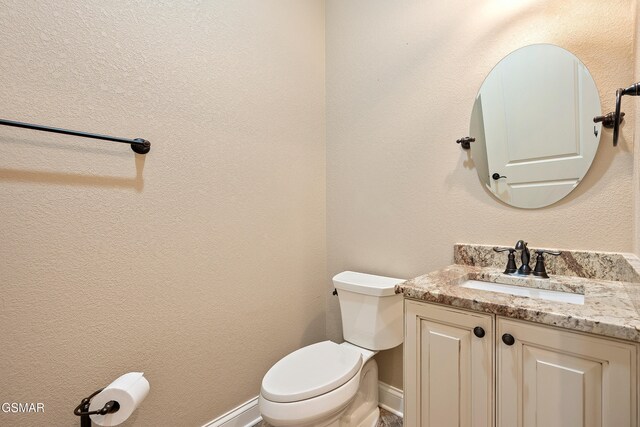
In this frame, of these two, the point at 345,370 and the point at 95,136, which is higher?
the point at 95,136

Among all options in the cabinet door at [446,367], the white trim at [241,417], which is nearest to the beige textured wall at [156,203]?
the white trim at [241,417]

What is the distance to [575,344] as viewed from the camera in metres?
0.68

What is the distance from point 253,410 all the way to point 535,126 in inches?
73.2

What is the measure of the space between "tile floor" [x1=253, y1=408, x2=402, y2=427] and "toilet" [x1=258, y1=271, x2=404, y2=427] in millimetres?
31

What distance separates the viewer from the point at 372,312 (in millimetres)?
1393

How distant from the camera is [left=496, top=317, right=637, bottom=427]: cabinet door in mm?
637

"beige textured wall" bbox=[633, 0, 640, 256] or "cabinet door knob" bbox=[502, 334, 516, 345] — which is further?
"beige textured wall" bbox=[633, 0, 640, 256]

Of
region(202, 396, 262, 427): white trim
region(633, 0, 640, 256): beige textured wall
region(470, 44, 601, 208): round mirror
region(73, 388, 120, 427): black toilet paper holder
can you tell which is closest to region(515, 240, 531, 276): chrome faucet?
region(470, 44, 601, 208): round mirror

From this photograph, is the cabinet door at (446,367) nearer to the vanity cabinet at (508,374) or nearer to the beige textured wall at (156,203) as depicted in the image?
the vanity cabinet at (508,374)

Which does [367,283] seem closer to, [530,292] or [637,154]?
[530,292]

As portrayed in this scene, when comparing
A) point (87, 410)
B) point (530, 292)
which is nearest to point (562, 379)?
point (530, 292)

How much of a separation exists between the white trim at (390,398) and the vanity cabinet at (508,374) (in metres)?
0.64

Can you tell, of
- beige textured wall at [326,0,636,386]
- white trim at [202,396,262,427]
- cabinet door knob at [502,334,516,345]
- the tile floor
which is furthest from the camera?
the tile floor

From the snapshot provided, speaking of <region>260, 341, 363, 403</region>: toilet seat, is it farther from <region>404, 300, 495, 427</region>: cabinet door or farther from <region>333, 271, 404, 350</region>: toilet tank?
<region>404, 300, 495, 427</region>: cabinet door
